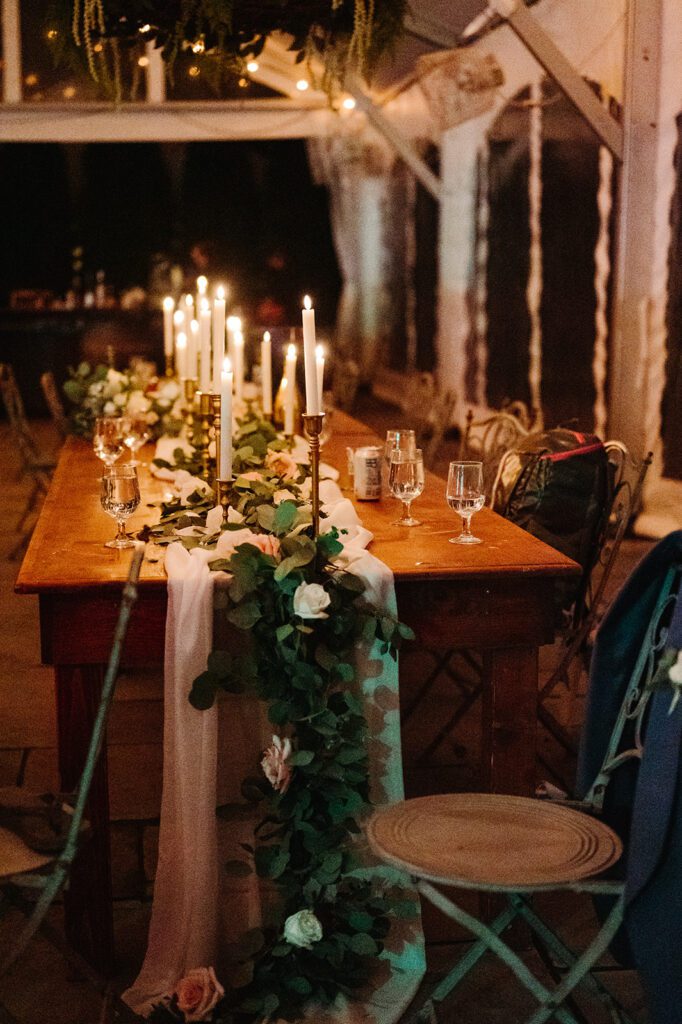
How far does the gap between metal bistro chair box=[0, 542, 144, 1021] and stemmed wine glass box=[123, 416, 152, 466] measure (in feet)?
6.50

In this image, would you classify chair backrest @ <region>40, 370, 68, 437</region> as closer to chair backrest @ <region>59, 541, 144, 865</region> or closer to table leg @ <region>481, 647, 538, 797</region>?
table leg @ <region>481, 647, 538, 797</region>

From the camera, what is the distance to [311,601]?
2312 millimetres

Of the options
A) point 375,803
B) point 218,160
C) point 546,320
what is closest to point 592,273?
point 546,320

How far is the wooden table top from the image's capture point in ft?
8.48

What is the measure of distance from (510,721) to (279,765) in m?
0.61

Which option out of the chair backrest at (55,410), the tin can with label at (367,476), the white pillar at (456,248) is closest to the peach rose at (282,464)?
the tin can with label at (367,476)

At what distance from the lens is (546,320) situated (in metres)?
8.48

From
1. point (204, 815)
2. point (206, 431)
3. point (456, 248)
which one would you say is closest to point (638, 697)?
point (204, 815)

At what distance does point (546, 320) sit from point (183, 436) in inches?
176

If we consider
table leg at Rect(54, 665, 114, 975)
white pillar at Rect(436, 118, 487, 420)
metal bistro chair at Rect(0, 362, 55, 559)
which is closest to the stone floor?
table leg at Rect(54, 665, 114, 975)

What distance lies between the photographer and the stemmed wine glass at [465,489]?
9.42 ft

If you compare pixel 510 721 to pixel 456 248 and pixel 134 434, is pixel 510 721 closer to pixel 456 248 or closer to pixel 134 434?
pixel 134 434

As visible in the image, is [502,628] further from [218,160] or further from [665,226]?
[218,160]

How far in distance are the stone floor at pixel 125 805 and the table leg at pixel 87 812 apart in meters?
0.11
